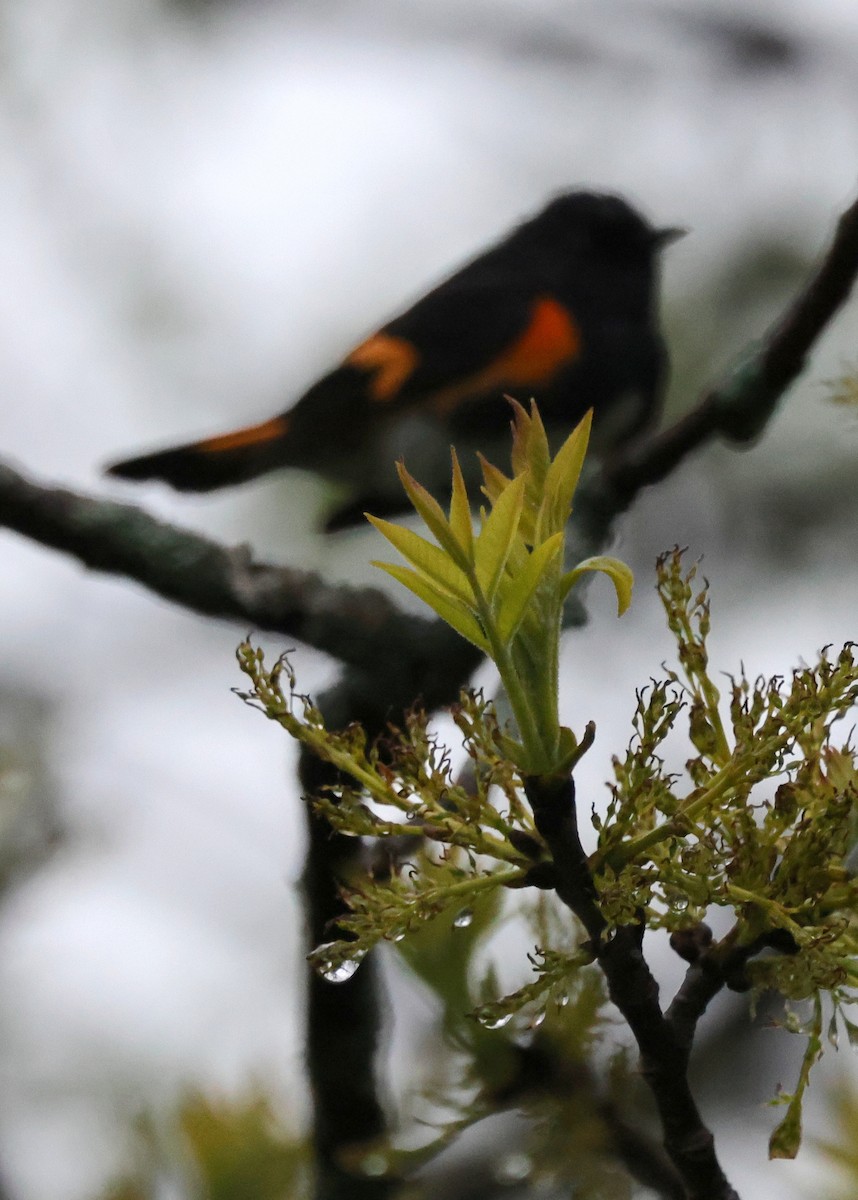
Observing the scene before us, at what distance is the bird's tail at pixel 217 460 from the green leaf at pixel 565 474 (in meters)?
2.16

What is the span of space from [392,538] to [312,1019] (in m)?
1.11

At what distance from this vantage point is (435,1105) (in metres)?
1.01

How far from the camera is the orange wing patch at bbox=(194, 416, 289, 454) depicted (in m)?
2.81

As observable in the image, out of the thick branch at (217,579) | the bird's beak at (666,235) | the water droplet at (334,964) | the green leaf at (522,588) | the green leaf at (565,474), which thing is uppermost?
the bird's beak at (666,235)

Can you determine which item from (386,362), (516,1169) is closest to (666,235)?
(386,362)

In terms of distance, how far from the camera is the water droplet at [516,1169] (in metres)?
0.95

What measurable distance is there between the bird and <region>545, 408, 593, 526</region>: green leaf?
85.5 inches

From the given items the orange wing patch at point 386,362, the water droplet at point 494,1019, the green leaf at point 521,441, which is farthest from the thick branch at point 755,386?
the orange wing patch at point 386,362

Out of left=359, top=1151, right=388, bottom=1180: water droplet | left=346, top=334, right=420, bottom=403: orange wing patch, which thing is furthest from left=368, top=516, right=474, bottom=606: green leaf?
left=346, top=334, right=420, bottom=403: orange wing patch

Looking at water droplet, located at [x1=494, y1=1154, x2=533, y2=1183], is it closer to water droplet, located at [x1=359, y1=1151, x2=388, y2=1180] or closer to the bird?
water droplet, located at [x1=359, y1=1151, x2=388, y2=1180]

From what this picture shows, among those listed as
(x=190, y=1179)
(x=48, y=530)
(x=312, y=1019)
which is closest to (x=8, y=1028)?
(x=312, y=1019)

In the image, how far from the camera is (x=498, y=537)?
0.53m

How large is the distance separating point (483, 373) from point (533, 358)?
0.63ft

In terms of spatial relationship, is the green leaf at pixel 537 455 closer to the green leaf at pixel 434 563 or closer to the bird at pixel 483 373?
the green leaf at pixel 434 563
